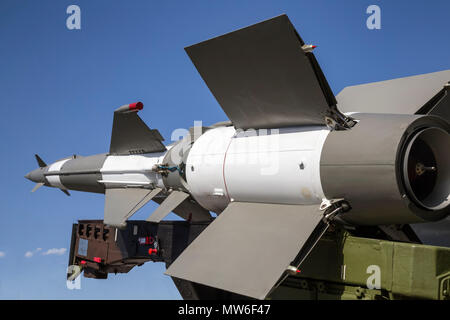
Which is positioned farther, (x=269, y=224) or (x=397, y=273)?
(x=269, y=224)

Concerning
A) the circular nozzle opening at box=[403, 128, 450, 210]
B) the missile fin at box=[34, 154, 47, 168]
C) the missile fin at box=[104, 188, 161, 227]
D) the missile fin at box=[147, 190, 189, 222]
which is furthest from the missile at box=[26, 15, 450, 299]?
the missile fin at box=[34, 154, 47, 168]

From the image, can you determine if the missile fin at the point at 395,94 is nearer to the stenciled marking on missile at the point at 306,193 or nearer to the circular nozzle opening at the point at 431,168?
the circular nozzle opening at the point at 431,168

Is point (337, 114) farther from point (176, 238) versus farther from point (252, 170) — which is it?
point (176, 238)

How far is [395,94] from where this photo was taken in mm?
3801

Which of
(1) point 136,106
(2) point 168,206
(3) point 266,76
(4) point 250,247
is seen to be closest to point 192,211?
(2) point 168,206

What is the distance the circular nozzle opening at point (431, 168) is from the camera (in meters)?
2.97

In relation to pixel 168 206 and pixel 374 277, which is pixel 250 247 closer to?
pixel 374 277

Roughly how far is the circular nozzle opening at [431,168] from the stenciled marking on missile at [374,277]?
2.01 ft

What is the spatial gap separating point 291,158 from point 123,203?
2.96 metres

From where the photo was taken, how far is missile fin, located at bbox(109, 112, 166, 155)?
17.2 feet

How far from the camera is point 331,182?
9.70 feet

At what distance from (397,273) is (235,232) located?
4.29ft

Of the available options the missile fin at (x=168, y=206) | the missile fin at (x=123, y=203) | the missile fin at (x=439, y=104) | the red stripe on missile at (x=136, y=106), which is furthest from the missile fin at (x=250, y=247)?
the red stripe on missile at (x=136, y=106)
